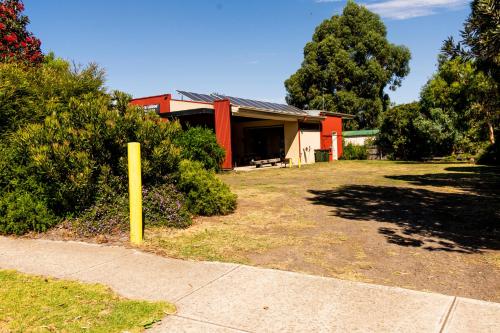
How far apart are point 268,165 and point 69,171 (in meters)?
21.0

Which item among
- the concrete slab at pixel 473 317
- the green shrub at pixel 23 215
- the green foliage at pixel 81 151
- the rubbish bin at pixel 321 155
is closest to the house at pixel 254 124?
the rubbish bin at pixel 321 155

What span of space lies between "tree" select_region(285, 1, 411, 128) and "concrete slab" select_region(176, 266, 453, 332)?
136 ft

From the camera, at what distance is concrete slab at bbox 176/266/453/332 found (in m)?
Result: 3.36

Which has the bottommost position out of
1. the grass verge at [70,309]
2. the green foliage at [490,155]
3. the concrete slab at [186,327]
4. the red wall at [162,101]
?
the concrete slab at [186,327]

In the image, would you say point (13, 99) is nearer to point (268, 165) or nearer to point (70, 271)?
point (70, 271)

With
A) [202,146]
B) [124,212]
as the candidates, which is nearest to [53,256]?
[124,212]

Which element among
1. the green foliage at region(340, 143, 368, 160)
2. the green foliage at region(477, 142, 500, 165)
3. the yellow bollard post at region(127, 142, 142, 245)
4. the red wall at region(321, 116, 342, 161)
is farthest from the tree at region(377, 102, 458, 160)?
the yellow bollard post at region(127, 142, 142, 245)

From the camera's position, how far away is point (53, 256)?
5609 mm

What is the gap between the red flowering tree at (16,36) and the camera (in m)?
15.7

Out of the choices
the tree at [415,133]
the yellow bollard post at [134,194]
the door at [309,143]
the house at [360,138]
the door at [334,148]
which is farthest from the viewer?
the house at [360,138]

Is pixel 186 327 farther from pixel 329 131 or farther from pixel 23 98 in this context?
pixel 329 131

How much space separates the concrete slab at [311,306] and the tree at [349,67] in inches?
1632

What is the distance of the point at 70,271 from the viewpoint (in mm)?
4930

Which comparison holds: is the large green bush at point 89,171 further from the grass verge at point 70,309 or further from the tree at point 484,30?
the tree at point 484,30
